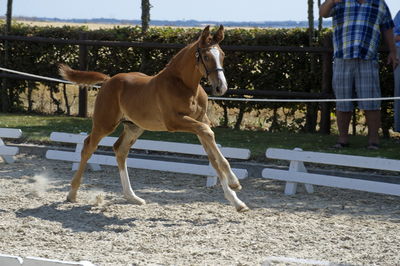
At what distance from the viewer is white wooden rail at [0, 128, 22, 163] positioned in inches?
404

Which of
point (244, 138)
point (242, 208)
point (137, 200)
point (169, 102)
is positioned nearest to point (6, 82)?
point (244, 138)

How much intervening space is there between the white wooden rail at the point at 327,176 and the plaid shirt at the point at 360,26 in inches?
91.5

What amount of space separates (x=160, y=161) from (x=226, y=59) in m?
3.86

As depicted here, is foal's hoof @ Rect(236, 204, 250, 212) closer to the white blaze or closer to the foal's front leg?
the foal's front leg

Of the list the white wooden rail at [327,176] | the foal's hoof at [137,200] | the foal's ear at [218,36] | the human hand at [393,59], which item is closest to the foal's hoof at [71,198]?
the foal's hoof at [137,200]

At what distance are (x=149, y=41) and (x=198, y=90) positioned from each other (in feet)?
21.1

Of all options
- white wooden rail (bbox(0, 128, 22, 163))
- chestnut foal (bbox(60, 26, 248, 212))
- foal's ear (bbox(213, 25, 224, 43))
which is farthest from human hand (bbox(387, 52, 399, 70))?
white wooden rail (bbox(0, 128, 22, 163))

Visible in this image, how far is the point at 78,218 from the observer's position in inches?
291

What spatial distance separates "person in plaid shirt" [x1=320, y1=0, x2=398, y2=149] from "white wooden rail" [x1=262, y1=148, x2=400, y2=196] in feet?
6.77

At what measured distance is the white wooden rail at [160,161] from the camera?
29.8 ft

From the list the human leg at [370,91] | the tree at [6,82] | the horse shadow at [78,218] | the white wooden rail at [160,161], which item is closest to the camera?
the horse shadow at [78,218]

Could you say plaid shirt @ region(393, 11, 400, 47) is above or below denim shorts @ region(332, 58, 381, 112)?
above

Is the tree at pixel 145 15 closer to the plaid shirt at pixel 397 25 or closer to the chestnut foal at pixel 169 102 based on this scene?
the plaid shirt at pixel 397 25

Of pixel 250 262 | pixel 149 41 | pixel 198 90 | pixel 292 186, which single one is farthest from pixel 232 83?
pixel 250 262
